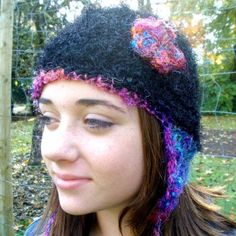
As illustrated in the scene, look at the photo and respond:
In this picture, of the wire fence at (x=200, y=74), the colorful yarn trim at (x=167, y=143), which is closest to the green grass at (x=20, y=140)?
the wire fence at (x=200, y=74)

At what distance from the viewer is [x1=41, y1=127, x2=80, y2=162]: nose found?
111 centimetres


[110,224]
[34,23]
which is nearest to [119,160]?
[110,224]

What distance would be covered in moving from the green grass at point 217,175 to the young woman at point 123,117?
50.7 inches

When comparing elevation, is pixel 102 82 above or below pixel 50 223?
above

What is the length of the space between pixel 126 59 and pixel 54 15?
1.92 metres

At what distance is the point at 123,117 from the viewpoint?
3.77ft

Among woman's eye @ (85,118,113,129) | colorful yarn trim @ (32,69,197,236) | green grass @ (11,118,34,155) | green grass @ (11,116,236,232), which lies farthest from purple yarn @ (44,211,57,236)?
Answer: green grass @ (11,118,34,155)

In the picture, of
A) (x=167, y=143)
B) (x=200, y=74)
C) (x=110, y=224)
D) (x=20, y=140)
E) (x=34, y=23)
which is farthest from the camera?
(x=20, y=140)

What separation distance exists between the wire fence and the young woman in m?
0.68

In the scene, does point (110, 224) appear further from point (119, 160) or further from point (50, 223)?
point (119, 160)

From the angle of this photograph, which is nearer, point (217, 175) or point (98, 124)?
point (98, 124)

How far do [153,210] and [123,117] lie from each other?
0.39 m

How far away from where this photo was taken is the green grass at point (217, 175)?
263 cm

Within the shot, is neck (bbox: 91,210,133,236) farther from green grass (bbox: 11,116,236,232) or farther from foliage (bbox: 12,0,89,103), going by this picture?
foliage (bbox: 12,0,89,103)
